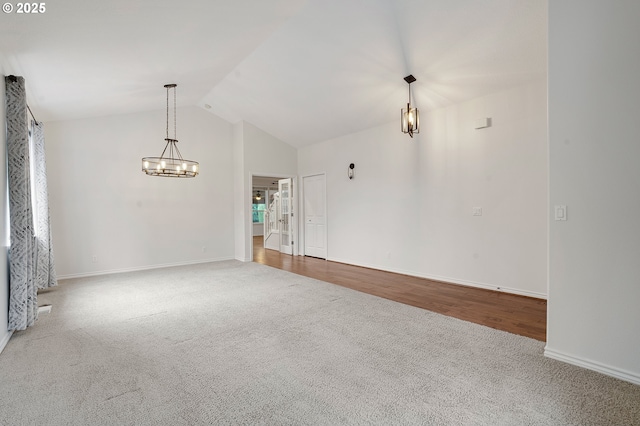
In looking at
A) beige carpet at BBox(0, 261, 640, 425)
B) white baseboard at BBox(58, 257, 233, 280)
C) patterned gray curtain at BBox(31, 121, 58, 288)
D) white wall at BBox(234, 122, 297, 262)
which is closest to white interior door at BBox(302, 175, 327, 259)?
white wall at BBox(234, 122, 297, 262)

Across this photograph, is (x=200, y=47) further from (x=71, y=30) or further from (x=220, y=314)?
(x=220, y=314)

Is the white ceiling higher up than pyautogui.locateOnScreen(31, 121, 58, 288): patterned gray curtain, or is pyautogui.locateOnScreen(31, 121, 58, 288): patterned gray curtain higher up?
the white ceiling

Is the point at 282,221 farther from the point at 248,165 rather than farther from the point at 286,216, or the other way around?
the point at 248,165

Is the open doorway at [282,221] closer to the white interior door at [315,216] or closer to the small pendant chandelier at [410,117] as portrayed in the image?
the white interior door at [315,216]

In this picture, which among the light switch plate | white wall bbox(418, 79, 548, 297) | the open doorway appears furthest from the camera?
the open doorway

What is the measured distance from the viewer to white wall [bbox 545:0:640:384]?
2123mm

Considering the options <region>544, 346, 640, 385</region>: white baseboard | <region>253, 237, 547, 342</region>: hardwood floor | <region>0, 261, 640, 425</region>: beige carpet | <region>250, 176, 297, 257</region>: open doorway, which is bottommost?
<region>253, 237, 547, 342</region>: hardwood floor

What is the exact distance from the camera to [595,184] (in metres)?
2.26

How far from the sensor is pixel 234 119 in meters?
7.18

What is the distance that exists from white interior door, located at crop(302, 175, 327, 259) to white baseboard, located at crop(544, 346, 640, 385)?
5.16 metres

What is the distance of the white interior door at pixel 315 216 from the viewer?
7.35 m

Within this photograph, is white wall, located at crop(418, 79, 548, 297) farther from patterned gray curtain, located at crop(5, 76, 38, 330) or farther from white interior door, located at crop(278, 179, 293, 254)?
patterned gray curtain, located at crop(5, 76, 38, 330)

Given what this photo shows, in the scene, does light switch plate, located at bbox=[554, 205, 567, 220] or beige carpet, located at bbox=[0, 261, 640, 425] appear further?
light switch plate, located at bbox=[554, 205, 567, 220]

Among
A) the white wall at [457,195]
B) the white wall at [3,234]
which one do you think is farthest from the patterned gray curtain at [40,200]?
the white wall at [457,195]
